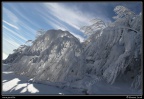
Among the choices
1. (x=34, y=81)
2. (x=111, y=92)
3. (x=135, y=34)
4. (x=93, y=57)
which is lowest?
→ (x=111, y=92)

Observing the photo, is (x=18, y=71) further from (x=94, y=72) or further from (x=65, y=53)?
(x=94, y=72)

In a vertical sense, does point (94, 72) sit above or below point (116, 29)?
below

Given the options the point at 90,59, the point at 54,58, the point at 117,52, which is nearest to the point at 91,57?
the point at 90,59

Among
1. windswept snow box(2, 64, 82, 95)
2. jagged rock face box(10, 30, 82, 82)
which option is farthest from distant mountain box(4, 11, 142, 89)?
windswept snow box(2, 64, 82, 95)

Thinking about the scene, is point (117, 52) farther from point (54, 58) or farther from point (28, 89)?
point (28, 89)

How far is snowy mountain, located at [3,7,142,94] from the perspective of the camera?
312 inches

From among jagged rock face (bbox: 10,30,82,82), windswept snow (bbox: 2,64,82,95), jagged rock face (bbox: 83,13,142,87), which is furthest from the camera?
jagged rock face (bbox: 83,13,142,87)

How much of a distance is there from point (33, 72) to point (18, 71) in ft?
2.96

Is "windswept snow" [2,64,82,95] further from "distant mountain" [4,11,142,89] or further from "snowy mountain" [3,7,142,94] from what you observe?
"distant mountain" [4,11,142,89]

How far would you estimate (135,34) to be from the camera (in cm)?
884

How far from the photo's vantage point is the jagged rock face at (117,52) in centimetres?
829

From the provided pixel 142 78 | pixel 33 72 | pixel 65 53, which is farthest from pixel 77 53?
pixel 142 78

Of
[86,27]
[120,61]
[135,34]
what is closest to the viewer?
[120,61]

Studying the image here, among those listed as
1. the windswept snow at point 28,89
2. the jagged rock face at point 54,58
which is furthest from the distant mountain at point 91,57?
the windswept snow at point 28,89
